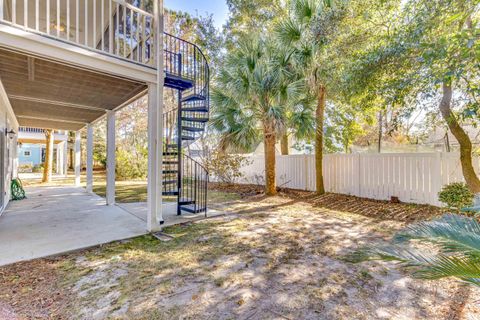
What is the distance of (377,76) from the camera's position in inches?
189

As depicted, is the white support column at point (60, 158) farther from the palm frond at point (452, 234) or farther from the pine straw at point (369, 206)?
the palm frond at point (452, 234)

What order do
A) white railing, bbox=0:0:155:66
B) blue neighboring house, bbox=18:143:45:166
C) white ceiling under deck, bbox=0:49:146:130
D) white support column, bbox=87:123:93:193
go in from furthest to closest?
blue neighboring house, bbox=18:143:45:166 < white support column, bbox=87:123:93:193 < white ceiling under deck, bbox=0:49:146:130 < white railing, bbox=0:0:155:66

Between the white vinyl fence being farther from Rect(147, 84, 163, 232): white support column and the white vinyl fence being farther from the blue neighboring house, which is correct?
the blue neighboring house

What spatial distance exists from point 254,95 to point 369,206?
4373 mm

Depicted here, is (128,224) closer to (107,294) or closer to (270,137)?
(107,294)

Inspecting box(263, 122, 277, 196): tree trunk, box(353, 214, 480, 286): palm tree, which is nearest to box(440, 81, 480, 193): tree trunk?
box(263, 122, 277, 196): tree trunk

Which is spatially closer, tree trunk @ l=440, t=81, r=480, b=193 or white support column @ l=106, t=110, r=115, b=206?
tree trunk @ l=440, t=81, r=480, b=193

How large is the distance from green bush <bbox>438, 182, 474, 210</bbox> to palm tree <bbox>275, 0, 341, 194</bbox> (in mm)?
3356

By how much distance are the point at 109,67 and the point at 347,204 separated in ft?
21.0

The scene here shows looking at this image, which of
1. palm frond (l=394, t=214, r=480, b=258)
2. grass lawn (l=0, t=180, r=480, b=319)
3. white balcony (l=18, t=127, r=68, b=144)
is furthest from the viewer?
white balcony (l=18, t=127, r=68, b=144)

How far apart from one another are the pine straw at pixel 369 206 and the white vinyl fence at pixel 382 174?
283 millimetres

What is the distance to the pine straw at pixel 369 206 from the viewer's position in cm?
548

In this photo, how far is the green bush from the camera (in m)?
5.20

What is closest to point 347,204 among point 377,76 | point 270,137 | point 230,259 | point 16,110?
point 270,137
